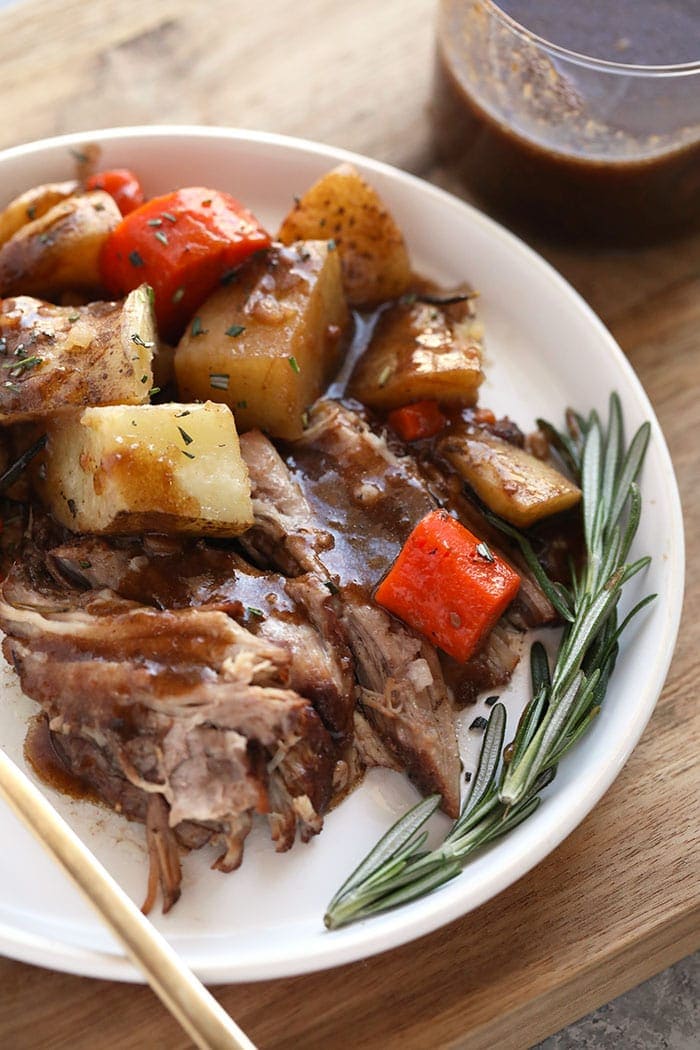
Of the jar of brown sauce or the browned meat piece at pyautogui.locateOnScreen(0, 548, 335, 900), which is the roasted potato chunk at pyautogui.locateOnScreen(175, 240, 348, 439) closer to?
the browned meat piece at pyautogui.locateOnScreen(0, 548, 335, 900)

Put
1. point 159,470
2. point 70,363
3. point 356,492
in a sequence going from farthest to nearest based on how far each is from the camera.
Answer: point 356,492, point 70,363, point 159,470

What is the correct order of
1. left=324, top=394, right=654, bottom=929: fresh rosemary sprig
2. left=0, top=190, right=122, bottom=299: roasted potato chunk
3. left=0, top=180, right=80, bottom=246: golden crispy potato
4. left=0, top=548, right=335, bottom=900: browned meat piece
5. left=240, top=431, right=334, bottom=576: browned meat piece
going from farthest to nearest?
1. left=0, top=180, right=80, bottom=246: golden crispy potato
2. left=0, top=190, right=122, bottom=299: roasted potato chunk
3. left=240, top=431, right=334, bottom=576: browned meat piece
4. left=324, top=394, right=654, bottom=929: fresh rosemary sprig
5. left=0, top=548, right=335, bottom=900: browned meat piece

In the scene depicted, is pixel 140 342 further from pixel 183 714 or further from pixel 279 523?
pixel 183 714

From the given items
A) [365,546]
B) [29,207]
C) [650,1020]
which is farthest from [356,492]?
[650,1020]

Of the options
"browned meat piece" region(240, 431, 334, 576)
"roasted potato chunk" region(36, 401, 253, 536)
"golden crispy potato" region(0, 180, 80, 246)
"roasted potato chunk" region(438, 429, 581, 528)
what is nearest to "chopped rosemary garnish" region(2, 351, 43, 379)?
"roasted potato chunk" region(36, 401, 253, 536)

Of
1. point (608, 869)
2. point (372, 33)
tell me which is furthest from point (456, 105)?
point (608, 869)

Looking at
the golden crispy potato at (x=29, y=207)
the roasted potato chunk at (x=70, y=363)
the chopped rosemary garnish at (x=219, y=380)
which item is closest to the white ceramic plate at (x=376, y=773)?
the golden crispy potato at (x=29, y=207)

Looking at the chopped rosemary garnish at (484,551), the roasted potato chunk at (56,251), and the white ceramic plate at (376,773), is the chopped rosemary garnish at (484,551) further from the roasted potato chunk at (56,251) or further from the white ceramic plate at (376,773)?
the roasted potato chunk at (56,251)
